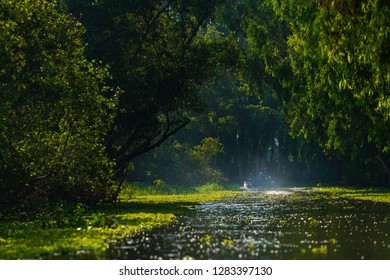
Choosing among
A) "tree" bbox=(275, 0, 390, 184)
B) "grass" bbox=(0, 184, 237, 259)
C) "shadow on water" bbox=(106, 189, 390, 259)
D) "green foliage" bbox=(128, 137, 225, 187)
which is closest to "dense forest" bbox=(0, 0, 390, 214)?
"tree" bbox=(275, 0, 390, 184)

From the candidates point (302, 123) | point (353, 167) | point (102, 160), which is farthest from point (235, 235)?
point (353, 167)

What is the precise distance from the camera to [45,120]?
33125 mm

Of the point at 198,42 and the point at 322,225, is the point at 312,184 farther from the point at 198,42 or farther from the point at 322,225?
the point at 322,225

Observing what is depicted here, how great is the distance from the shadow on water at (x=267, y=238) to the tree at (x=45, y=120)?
5.27 m

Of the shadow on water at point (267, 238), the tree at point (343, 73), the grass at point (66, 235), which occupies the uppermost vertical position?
the tree at point (343, 73)

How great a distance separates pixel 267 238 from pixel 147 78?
81.3 ft

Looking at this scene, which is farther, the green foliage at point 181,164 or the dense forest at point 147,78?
the green foliage at point 181,164

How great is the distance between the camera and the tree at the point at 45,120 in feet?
98.9

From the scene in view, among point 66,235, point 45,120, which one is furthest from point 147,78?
point 66,235

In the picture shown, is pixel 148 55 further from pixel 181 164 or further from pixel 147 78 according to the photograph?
pixel 181 164

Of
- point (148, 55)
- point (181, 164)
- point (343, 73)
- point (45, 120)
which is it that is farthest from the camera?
point (181, 164)

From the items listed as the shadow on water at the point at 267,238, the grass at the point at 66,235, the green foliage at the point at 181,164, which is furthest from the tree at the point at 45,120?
the green foliage at the point at 181,164

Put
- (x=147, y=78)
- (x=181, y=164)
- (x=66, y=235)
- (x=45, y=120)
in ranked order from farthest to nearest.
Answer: (x=181, y=164), (x=147, y=78), (x=45, y=120), (x=66, y=235)

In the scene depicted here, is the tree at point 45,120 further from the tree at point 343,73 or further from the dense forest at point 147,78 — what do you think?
the tree at point 343,73
